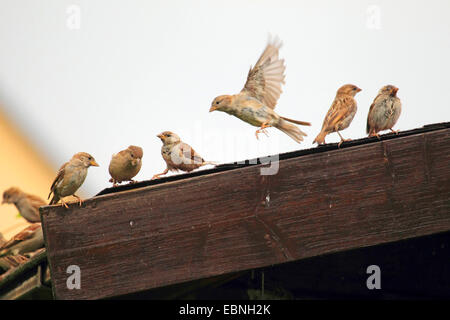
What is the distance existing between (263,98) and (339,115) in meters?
1.26

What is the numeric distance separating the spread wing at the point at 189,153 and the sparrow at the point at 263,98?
0.39 metres

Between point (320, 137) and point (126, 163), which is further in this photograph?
point (126, 163)

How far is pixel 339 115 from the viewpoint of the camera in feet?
15.4

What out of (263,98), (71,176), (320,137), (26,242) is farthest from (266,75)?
(26,242)

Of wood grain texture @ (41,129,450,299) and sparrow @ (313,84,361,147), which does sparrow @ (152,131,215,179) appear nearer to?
sparrow @ (313,84,361,147)

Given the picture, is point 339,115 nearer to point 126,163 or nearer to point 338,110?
point 338,110

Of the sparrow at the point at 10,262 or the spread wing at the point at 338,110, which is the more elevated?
the spread wing at the point at 338,110

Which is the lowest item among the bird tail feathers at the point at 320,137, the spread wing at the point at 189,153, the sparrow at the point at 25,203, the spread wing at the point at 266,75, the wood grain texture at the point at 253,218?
the wood grain texture at the point at 253,218

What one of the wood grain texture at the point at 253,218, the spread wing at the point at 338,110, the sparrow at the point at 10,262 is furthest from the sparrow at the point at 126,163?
the wood grain texture at the point at 253,218

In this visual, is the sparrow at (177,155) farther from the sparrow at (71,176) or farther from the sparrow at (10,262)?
the sparrow at (10,262)

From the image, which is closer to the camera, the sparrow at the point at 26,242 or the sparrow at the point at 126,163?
the sparrow at the point at 126,163

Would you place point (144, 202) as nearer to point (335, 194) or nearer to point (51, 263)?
point (51, 263)

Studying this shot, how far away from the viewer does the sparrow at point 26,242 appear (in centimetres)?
504

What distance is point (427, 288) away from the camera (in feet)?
10.7
